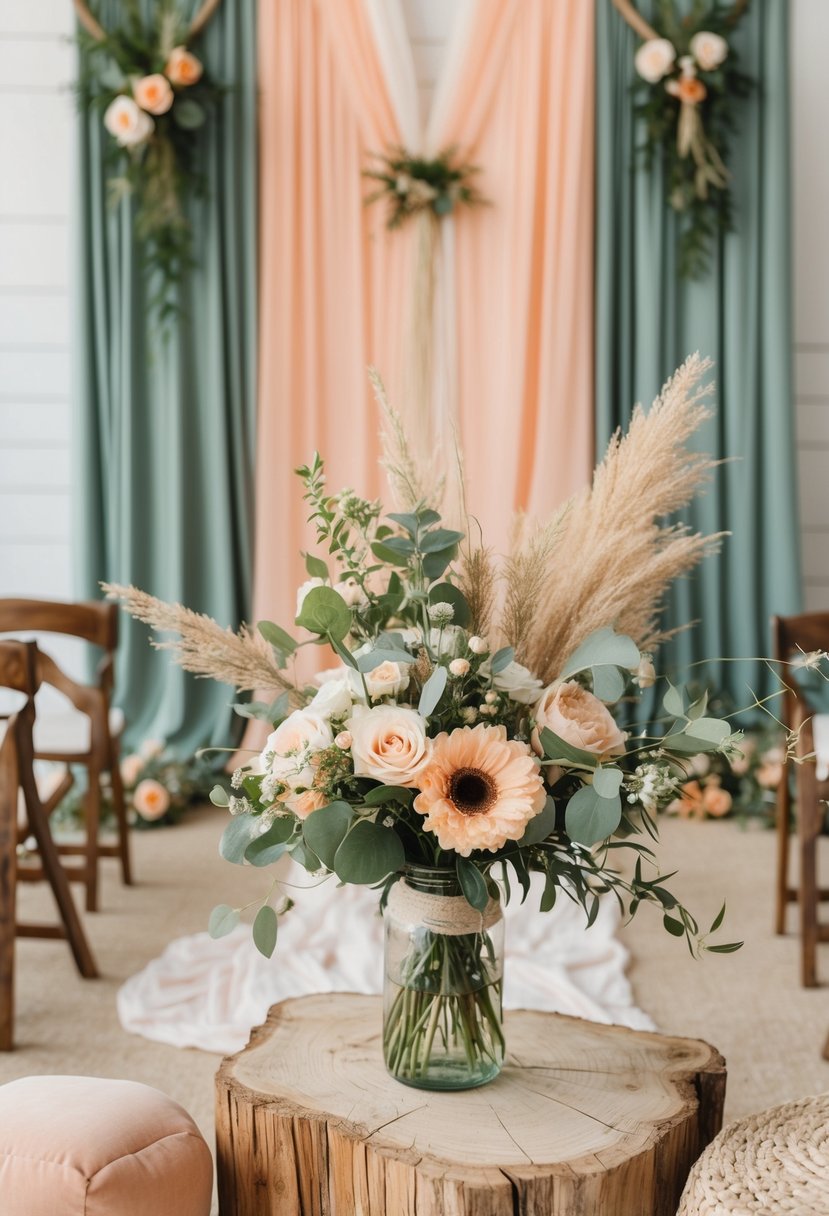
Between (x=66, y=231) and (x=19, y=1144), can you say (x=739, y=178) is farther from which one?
(x=19, y=1144)

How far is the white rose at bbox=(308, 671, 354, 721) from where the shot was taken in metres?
1.21

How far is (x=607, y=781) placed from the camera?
1.13 meters

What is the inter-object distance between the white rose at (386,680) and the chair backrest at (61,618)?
1.71 metres

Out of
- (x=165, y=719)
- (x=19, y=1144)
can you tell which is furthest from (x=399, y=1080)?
(x=165, y=719)

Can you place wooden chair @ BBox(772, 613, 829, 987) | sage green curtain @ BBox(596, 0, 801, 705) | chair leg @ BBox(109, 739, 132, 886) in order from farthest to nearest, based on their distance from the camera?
sage green curtain @ BBox(596, 0, 801, 705)
chair leg @ BBox(109, 739, 132, 886)
wooden chair @ BBox(772, 613, 829, 987)

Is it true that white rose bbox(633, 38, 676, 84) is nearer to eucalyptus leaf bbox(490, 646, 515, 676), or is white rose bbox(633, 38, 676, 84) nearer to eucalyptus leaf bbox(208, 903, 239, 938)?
eucalyptus leaf bbox(490, 646, 515, 676)

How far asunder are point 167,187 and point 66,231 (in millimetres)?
438

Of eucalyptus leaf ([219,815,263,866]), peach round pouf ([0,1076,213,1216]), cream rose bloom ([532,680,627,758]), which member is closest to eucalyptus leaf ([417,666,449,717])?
cream rose bloom ([532,680,627,758])

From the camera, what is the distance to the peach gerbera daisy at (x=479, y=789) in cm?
114

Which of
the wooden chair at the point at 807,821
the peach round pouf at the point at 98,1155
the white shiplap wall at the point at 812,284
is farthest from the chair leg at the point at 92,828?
the white shiplap wall at the point at 812,284

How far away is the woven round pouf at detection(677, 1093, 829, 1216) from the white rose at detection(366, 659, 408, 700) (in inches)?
23.0

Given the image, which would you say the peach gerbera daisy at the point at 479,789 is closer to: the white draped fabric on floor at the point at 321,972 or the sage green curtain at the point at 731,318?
the white draped fabric on floor at the point at 321,972

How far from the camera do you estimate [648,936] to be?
2.79m

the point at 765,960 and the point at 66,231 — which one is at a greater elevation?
the point at 66,231
